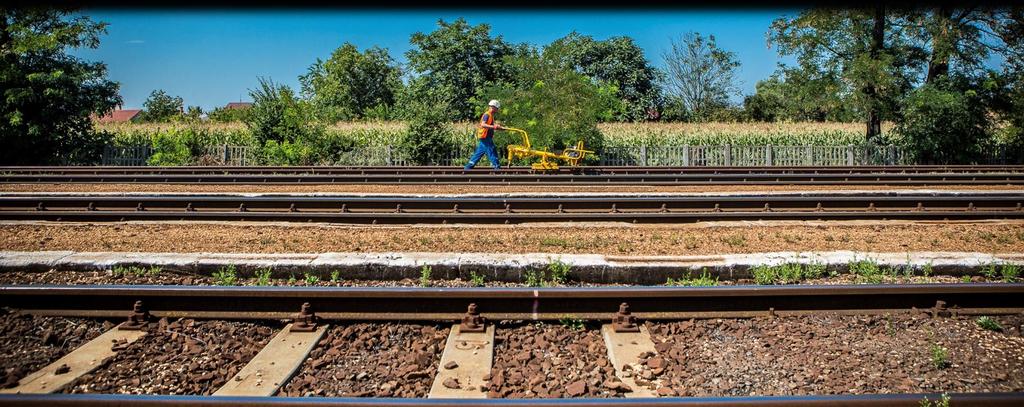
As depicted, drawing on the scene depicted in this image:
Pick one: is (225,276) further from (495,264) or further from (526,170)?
(526,170)

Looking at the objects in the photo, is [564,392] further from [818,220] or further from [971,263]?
[818,220]

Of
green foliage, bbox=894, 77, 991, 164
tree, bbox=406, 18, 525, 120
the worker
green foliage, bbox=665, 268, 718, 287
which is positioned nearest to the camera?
green foliage, bbox=665, 268, 718, 287

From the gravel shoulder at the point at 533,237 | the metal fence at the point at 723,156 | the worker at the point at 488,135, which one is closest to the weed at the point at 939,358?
the gravel shoulder at the point at 533,237

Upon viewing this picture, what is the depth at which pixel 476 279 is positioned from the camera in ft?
22.4

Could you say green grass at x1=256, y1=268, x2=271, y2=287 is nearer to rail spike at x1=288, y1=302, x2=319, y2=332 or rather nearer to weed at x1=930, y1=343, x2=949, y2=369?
rail spike at x1=288, y1=302, x2=319, y2=332

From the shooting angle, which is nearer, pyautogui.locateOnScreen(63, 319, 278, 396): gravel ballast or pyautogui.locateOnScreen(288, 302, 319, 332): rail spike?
pyautogui.locateOnScreen(63, 319, 278, 396): gravel ballast

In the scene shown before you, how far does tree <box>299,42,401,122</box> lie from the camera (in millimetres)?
62438

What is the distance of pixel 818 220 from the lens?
9.98m

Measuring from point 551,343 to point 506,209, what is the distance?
5.67 metres

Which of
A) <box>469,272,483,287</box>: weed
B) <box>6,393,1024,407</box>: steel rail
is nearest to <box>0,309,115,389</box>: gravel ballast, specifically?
<box>6,393,1024,407</box>: steel rail

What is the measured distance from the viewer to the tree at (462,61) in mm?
51188

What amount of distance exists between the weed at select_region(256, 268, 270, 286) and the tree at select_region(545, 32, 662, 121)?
5220 cm

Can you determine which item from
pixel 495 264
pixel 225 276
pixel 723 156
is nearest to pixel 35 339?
pixel 225 276

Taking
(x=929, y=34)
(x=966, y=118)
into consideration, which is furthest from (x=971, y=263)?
(x=929, y=34)
